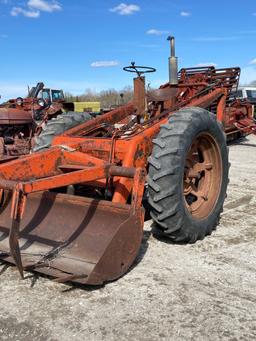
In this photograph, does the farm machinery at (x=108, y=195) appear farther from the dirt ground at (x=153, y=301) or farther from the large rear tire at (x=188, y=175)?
the dirt ground at (x=153, y=301)

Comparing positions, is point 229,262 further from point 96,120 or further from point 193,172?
point 96,120

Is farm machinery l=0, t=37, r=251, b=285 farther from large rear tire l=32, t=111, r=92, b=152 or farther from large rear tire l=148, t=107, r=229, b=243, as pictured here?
large rear tire l=32, t=111, r=92, b=152

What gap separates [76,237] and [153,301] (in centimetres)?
95

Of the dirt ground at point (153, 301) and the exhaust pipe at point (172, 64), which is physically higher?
the exhaust pipe at point (172, 64)

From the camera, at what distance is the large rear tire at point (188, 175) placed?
12.2 ft

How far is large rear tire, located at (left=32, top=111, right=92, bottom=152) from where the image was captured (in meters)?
5.26

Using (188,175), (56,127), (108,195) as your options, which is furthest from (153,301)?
(56,127)

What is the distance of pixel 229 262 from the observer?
372 centimetres

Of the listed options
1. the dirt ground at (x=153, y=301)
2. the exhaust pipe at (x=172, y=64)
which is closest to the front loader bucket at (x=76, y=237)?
the dirt ground at (x=153, y=301)

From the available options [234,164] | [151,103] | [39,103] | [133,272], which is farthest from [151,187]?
[39,103]

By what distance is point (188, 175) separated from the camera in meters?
4.45

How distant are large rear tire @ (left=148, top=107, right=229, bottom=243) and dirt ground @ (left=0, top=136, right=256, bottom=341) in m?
0.29

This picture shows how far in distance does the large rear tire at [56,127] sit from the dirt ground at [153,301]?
195 centimetres

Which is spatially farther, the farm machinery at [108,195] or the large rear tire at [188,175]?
the large rear tire at [188,175]
